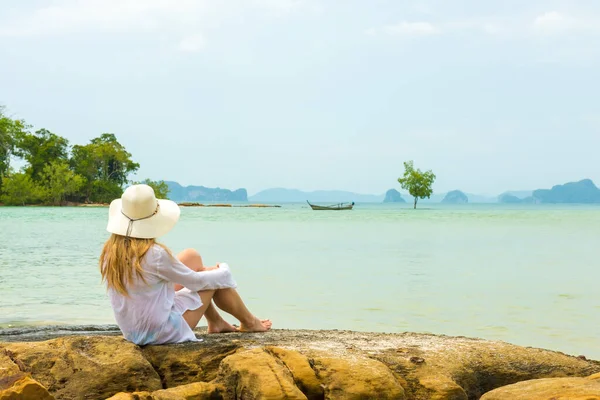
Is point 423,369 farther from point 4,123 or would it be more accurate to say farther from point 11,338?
point 4,123

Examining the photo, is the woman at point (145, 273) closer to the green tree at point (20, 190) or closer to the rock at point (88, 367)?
the rock at point (88, 367)

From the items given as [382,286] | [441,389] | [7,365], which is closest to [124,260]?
[7,365]

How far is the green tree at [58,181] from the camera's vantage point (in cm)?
8297

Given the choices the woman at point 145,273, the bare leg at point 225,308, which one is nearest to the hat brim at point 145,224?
the woman at point 145,273

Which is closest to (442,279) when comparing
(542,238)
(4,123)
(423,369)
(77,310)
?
(77,310)

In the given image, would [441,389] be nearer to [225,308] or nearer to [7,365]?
[225,308]

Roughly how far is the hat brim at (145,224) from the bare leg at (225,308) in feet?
1.37

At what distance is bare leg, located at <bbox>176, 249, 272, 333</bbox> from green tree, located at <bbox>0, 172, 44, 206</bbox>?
8349cm

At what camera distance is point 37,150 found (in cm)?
8700

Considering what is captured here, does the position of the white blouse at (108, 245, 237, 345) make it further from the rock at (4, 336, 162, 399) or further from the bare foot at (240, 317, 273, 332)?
the bare foot at (240, 317, 273, 332)

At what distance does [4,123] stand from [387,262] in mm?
74904

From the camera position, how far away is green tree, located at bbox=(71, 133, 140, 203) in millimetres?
90438

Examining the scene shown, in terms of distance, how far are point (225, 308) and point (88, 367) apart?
1258 mm

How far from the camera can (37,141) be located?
284ft
